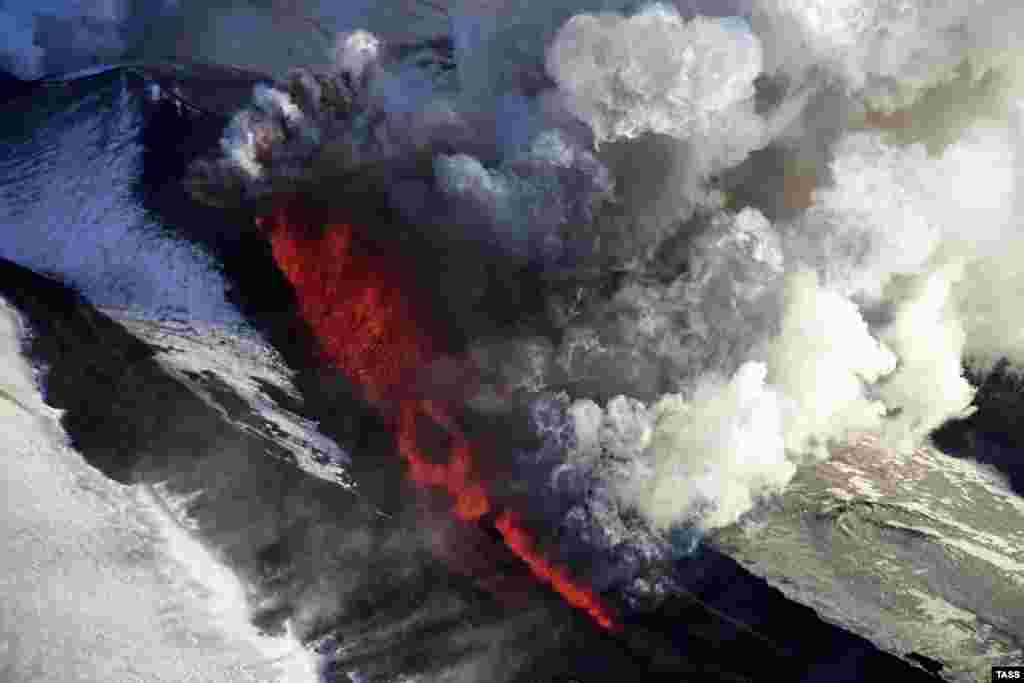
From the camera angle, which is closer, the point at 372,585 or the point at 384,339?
the point at 372,585

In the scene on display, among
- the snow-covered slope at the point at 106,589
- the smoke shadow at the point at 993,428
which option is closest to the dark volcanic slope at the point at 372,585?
the snow-covered slope at the point at 106,589

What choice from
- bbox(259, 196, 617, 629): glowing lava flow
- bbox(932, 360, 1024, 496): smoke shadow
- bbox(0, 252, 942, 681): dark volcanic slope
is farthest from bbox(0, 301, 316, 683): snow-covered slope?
bbox(932, 360, 1024, 496): smoke shadow

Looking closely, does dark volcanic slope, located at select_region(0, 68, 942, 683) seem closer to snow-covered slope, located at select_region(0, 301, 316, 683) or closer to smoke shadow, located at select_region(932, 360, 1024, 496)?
snow-covered slope, located at select_region(0, 301, 316, 683)

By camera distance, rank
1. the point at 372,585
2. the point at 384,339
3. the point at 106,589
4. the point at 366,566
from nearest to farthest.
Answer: the point at 106,589 < the point at 372,585 < the point at 366,566 < the point at 384,339

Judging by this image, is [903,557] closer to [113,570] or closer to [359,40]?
[113,570]

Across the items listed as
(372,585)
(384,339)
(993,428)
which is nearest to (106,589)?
(372,585)

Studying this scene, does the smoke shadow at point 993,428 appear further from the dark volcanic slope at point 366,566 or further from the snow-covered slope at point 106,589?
the snow-covered slope at point 106,589

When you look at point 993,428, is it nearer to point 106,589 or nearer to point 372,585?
point 372,585

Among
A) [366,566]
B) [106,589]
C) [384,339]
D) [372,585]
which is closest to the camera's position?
[106,589]

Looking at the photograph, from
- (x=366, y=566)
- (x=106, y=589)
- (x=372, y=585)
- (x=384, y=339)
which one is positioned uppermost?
(x=384, y=339)
